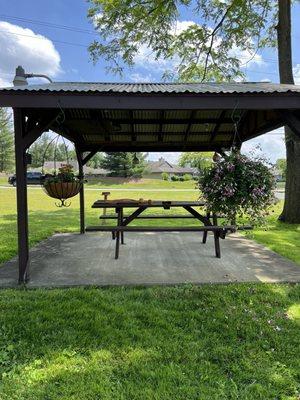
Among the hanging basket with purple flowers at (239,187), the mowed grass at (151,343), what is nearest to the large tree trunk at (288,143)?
the hanging basket with purple flowers at (239,187)

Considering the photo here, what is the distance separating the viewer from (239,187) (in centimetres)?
439

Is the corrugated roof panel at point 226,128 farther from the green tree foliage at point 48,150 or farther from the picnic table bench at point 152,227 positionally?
the green tree foliage at point 48,150

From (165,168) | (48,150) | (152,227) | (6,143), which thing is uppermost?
(6,143)

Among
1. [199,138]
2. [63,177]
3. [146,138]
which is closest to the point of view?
[63,177]

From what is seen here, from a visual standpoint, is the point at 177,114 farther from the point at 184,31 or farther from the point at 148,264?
the point at 184,31

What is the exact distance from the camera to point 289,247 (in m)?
7.19

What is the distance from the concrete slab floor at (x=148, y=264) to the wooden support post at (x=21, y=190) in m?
0.23

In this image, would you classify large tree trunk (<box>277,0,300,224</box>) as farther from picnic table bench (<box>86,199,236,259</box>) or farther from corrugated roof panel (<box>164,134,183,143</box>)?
picnic table bench (<box>86,199,236,259</box>)

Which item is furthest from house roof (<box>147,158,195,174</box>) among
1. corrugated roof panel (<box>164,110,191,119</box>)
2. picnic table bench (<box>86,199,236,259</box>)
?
picnic table bench (<box>86,199,236,259</box>)

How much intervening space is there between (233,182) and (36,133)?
8.34ft

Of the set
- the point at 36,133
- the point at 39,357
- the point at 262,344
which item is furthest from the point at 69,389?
the point at 36,133

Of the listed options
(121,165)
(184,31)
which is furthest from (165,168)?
(184,31)

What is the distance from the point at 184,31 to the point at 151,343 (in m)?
14.1

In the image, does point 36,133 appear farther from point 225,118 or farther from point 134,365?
point 225,118
